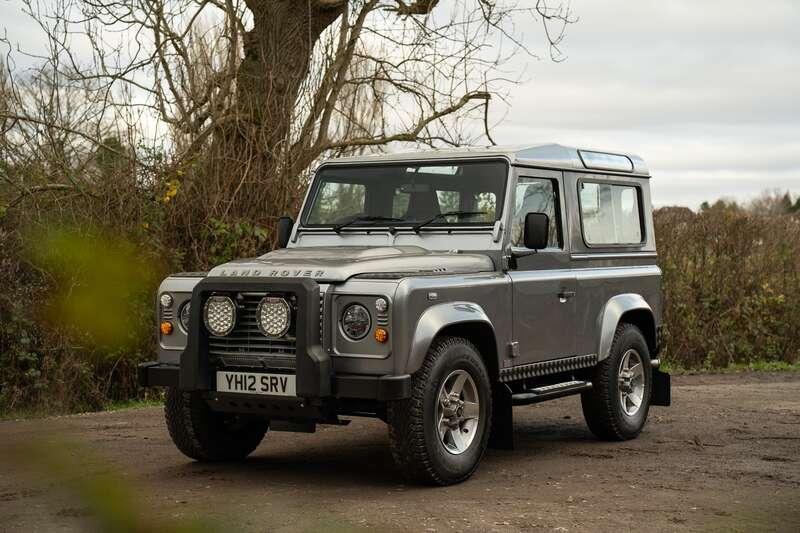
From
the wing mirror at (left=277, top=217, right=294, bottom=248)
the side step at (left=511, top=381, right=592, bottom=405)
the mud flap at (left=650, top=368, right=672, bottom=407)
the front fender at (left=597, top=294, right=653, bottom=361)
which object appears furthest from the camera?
the mud flap at (left=650, top=368, right=672, bottom=407)

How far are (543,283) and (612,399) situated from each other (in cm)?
135

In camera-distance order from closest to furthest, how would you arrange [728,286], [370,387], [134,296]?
[134,296], [370,387], [728,286]

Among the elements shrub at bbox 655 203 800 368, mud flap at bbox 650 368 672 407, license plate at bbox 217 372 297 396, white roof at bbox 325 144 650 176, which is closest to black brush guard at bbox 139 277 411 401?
license plate at bbox 217 372 297 396

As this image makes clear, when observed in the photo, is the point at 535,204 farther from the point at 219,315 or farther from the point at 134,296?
the point at 134,296

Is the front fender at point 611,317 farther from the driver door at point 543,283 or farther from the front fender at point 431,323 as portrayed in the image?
the front fender at point 431,323

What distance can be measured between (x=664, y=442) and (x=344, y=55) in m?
7.36

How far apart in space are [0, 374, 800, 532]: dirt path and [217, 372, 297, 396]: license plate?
583mm

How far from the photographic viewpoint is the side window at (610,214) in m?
8.34

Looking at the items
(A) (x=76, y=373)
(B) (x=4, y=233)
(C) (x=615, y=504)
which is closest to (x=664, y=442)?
(C) (x=615, y=504)

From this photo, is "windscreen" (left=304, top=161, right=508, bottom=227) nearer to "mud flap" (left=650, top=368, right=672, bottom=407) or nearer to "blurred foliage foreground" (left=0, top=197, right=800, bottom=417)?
"blurred foliage foreground" (left=0, top=197, right=800, bottom=417)

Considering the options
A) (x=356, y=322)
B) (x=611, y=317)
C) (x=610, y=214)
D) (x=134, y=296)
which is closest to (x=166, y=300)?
(x=356, y=322)

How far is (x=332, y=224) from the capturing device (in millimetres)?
7781

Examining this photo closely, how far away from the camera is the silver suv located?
6004 millimetres

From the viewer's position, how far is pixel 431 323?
6062mm
